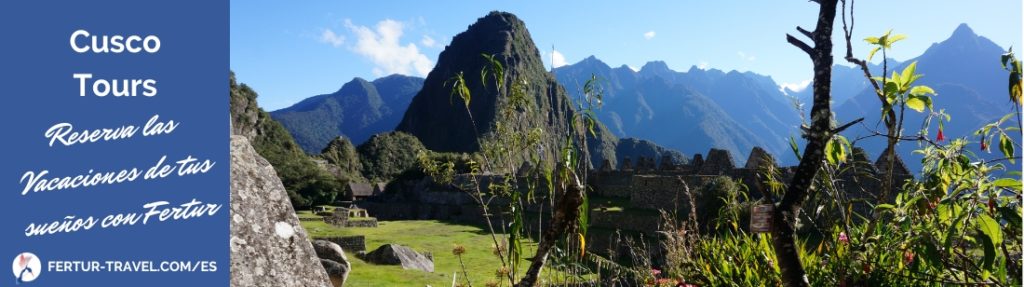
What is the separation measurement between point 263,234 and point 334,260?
1237 centimetres

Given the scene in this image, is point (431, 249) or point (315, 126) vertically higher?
point (315, 126)

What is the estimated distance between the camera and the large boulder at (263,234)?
2.88m

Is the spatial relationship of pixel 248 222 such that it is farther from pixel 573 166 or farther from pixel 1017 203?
pixel 1017 203

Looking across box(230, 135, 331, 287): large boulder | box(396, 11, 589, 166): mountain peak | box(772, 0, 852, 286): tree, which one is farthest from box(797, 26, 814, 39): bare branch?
box(396, 11, 589, 166): mountain peak

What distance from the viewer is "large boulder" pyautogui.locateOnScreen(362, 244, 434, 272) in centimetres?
1744

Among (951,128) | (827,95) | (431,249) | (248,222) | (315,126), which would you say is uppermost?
(315,126)

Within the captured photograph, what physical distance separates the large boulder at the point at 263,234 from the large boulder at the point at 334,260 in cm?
998

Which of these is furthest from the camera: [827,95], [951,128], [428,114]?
[428,114]

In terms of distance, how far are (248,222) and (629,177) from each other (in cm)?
3361

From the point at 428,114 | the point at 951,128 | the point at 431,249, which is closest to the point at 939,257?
the point at 431,249

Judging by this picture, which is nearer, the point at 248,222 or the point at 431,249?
the point at 248,222

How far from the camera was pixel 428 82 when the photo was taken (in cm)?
19112

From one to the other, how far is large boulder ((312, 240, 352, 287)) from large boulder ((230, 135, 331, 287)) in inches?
393

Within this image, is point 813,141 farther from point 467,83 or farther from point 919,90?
point 467,83
